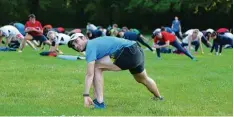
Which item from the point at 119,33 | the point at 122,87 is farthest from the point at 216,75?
the point at 119,33

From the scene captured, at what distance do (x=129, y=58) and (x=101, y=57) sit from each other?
47 centimetres

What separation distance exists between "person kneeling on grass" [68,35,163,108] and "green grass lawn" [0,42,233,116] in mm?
350

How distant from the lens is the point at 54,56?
20.2m

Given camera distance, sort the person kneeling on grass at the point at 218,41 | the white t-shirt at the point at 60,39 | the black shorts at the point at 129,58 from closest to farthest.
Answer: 1. the black shorts at the point at 129,58
2. the white t-shirt at the point at 60,39
3. the person kneeling on grass at the point at 218,41

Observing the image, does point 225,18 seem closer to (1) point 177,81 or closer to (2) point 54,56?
(2) point 54,56

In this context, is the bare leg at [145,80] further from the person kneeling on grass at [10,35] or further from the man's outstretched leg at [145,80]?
the person kneeling on grass at [10,35]

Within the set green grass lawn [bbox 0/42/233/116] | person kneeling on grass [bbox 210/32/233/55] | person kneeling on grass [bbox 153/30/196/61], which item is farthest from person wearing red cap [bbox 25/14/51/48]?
person kneeling on grass [bbox 210/32/233/55]

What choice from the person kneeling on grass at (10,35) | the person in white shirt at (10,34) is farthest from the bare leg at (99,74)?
the person in white shirt at (10,34)

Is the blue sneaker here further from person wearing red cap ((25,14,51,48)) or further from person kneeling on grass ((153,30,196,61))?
person wearing red cap ((25,14,51,48))

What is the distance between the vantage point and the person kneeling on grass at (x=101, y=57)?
28.2 feet

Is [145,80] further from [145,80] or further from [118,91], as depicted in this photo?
[118,91]

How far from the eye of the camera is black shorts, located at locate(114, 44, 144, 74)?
894 cm

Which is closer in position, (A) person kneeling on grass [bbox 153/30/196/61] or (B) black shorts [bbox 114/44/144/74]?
(B) black shorts [bbox 114/44/144/74]

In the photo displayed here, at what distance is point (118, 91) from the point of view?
37.1ft
